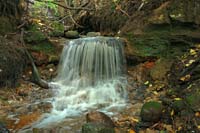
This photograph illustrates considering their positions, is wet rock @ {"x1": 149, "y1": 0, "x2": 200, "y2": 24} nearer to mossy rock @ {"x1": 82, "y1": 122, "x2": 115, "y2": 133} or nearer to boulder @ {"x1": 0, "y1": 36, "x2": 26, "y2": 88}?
boulder @ {"x1": 0, "y1": 36, "x2": 26, "y2": 88}

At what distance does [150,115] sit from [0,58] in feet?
13.8

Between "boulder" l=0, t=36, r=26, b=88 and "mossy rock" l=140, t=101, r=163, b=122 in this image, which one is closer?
"mossy rock" l=140, t=101, r=163, b=122

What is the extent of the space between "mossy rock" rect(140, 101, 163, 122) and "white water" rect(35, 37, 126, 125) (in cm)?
133

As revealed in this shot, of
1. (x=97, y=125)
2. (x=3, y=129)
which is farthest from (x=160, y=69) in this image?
(x=3, y=129)

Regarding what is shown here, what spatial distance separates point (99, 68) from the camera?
8492 millimetres

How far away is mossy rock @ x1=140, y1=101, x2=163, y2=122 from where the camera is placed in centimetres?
548

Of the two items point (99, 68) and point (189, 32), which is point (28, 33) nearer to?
point (99, 68)

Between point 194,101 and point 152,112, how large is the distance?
778mm

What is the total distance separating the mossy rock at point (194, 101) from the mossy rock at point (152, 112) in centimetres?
54

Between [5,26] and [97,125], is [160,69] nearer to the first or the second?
[97,125]

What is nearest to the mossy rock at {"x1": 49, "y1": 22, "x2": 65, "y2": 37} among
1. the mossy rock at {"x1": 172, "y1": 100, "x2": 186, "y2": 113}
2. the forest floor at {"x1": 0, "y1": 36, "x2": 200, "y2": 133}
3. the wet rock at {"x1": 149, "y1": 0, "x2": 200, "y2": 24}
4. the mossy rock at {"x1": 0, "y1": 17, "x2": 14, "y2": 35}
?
the mossy rock at {"x1": 0, "y1": 17, "x2": 14, "y2": 35}

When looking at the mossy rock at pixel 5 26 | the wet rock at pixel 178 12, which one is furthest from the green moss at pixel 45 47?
the wet rock at pixel 178 12

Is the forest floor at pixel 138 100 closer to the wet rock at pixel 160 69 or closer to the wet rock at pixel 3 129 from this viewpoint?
the wet rock at pixel 160 69

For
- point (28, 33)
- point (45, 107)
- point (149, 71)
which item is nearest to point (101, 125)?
point (45, 107)
